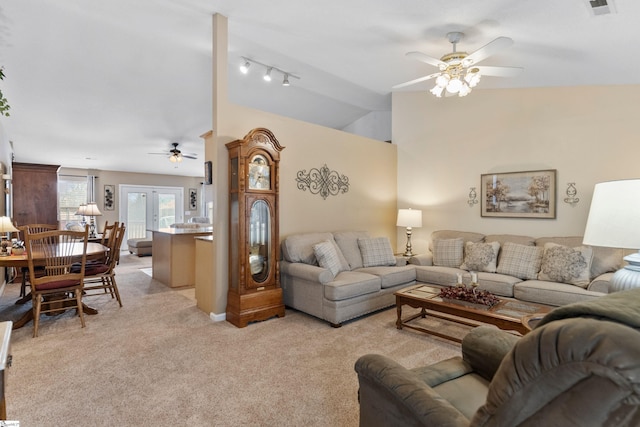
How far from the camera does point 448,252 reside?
4.75 meters

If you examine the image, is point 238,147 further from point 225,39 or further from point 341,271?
point 341,271

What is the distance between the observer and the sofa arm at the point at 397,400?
1.08 m

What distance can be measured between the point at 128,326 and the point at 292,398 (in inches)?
89.1

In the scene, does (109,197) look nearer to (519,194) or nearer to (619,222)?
(519,194)

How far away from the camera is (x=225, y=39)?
144 inches

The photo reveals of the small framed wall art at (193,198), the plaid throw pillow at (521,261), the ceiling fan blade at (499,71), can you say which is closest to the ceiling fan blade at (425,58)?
the ceiling fan blade at (499,71)

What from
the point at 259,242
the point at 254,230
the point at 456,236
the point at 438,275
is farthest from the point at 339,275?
the point at 456,236

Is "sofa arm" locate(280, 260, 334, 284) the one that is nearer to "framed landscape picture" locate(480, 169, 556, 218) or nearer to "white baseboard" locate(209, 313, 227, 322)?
"white baseboard" locate(209, 313, 227, 322)

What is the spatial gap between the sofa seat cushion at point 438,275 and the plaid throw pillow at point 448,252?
0.49 feet

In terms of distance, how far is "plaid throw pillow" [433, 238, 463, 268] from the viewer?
4.68m

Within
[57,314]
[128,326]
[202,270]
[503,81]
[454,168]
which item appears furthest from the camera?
[454,168]

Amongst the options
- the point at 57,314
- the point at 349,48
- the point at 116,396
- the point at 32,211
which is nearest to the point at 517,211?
the point at 349,48

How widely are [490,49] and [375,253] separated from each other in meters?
2.72

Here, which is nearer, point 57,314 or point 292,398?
point 292,398
